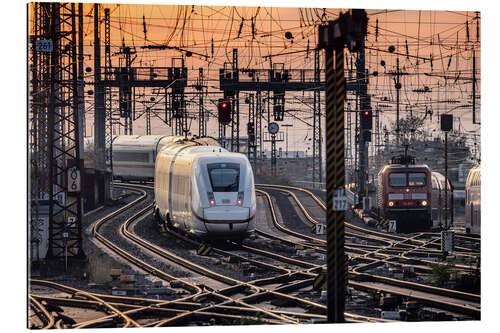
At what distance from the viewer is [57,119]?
2289cm

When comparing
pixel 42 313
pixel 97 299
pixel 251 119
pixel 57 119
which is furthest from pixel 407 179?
pixel 42 313

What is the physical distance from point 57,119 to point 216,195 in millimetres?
4259

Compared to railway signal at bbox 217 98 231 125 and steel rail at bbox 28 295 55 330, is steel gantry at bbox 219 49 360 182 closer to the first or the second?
railway signal at bbox 217 98 231 125

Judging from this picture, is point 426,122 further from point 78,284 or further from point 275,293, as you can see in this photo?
point 78,284

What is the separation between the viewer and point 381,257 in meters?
24.0

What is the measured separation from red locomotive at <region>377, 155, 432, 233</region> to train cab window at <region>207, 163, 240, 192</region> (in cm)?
666

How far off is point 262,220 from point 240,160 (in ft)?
9.51

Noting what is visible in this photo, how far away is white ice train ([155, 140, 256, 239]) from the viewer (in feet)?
79.6

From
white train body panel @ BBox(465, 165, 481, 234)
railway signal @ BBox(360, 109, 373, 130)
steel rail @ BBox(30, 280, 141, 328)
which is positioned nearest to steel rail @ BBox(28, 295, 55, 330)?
steel rail @ BBox(30, 280, 141, 328)

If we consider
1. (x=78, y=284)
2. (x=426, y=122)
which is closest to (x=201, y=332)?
(x=78, y=284)

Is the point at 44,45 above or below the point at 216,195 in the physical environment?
above

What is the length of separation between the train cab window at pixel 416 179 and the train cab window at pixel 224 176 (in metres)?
8.51

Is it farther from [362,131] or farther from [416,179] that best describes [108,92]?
[416,179]

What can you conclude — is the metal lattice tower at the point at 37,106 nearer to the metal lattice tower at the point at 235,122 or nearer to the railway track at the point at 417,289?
the metal lattice tower at the point at 235,122
